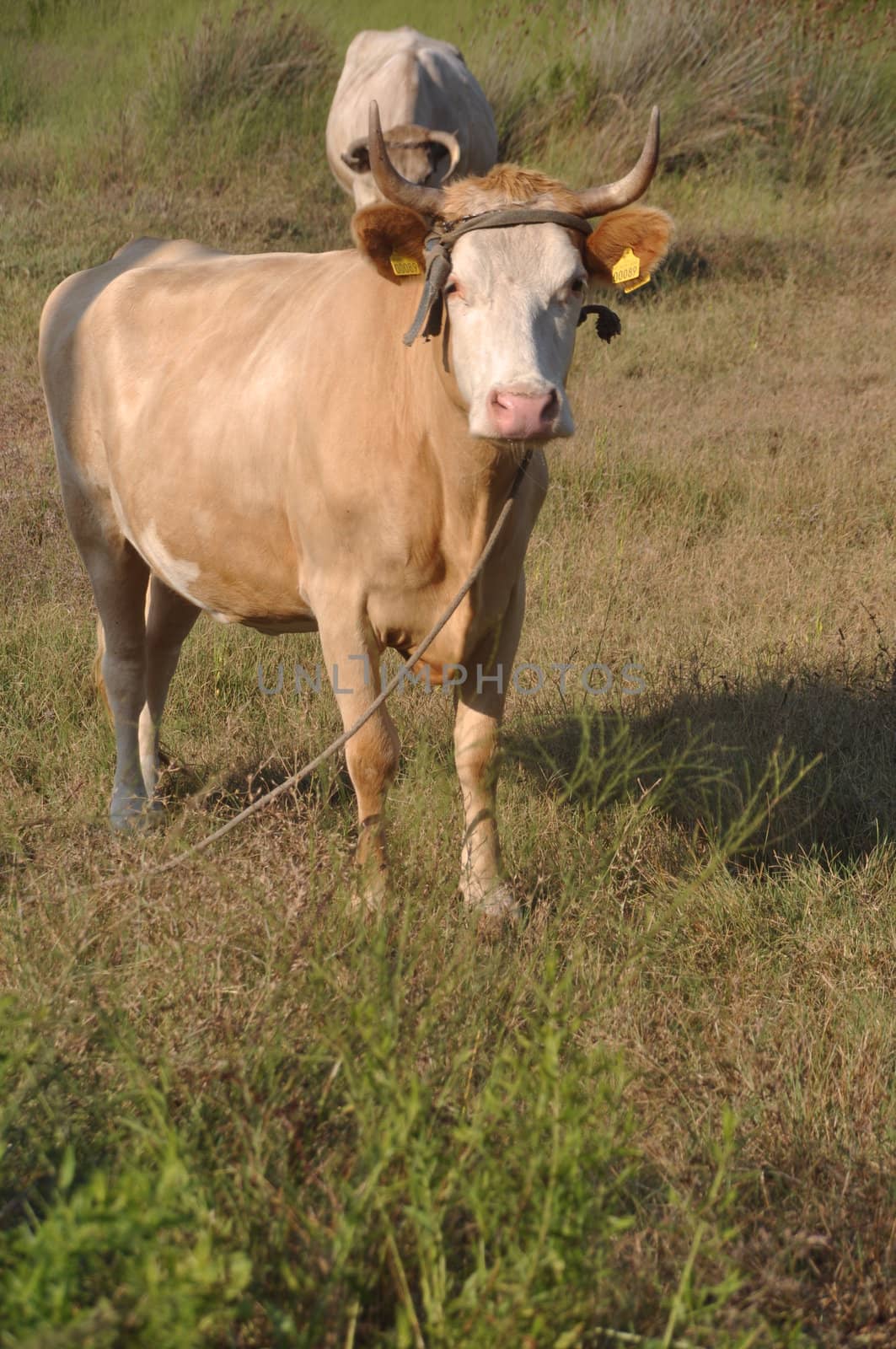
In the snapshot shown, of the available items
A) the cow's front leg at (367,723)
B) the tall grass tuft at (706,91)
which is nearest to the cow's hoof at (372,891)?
the cow's front leg at (367,723)

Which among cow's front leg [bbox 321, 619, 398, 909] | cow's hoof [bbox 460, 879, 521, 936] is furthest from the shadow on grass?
cow's hoof [bbox 460, 879, 521, 936]

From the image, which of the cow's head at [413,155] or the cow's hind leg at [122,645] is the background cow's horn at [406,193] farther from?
the cow's head at [413,155]

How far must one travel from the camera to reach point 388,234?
3.34m

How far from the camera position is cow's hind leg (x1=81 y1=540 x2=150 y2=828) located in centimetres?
467

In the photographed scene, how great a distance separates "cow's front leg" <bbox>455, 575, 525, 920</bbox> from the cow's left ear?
0.96m

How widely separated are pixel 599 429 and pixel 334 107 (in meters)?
5.99

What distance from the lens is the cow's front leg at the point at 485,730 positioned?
380 centimetres

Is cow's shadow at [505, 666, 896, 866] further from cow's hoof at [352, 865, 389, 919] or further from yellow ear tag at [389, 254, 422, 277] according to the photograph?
yellow ear tag at [389, 254, 422, 277]

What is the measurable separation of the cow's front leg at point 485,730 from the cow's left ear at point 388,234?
37.6 inches

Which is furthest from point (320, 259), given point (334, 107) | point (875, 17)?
point (875, 17)

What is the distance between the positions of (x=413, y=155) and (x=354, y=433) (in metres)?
7.28

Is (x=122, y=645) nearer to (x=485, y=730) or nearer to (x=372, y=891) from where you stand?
(x=485, y=730)

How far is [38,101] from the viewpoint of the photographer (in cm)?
1576

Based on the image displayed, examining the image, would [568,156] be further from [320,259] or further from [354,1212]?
[354,1212]
